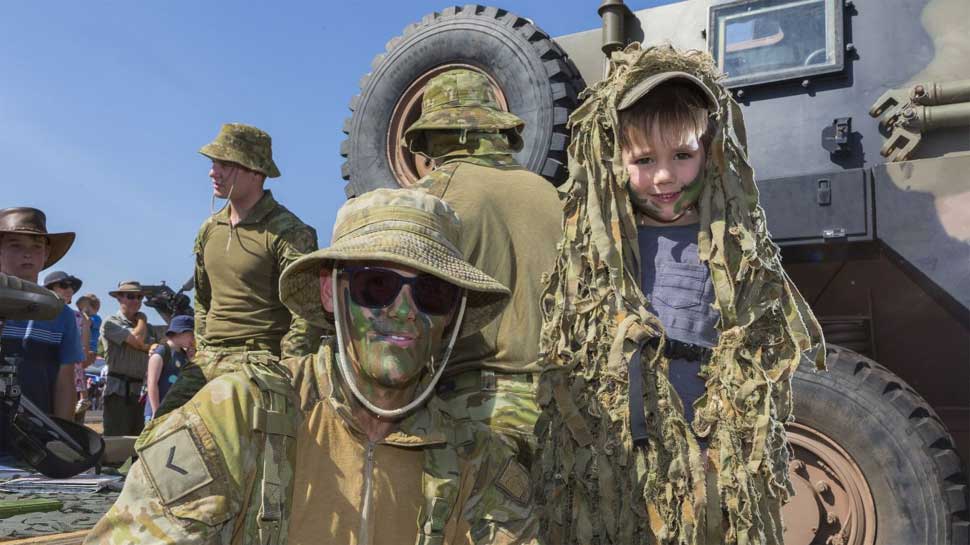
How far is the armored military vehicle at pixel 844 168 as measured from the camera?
3.39m

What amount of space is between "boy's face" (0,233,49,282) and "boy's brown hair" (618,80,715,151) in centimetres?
419

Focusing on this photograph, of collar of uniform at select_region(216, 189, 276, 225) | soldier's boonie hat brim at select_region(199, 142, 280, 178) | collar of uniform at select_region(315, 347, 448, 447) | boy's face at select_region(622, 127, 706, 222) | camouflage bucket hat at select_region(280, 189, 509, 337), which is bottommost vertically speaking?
collar of uniform at select_region(315, 347, 448, 447)

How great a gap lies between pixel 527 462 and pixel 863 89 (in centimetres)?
273

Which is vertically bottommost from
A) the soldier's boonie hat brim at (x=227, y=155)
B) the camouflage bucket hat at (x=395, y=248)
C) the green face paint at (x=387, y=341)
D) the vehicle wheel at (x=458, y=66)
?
the green face paint at (x=387, y=341)

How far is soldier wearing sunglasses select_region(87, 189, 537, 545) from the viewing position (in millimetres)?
1549

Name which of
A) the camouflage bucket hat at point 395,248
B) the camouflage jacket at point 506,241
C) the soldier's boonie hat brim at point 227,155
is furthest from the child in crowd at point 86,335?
the camouflage bucket hat at point 395,248

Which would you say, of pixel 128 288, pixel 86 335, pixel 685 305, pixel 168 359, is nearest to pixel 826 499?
pixel 685 305

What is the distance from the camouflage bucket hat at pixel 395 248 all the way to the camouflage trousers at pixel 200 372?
2043 millimetres

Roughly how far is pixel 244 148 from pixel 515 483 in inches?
128

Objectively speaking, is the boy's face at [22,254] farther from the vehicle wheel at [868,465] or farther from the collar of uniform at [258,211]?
the vehicle wheel at [868,465]

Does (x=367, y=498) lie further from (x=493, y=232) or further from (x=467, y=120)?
(x=467, y=120)

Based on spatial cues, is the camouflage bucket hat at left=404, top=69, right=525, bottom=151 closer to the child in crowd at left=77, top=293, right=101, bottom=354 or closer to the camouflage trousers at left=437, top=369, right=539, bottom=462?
the camouflage trousers at left=437, top=369, right=539, bottom=462

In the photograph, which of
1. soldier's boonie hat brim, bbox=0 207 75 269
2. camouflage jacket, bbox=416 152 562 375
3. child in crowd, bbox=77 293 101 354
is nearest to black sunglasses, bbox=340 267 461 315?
camouflage jacket, bbox=416 152 562 375

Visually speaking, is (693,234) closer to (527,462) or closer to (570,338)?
(570,338)
